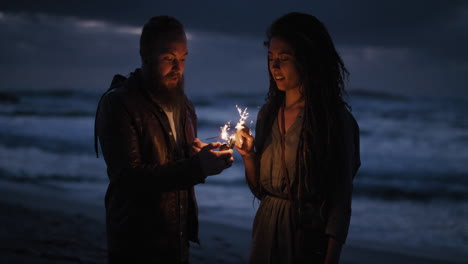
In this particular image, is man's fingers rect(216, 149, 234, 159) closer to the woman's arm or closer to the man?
the man

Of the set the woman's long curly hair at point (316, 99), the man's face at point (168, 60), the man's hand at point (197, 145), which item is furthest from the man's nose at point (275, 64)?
the man's hand at point (197, 145)

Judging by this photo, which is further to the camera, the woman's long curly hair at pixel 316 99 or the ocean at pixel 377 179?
the ocean at pixel 377 179

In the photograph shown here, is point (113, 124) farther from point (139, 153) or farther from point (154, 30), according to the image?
point (154, 30)

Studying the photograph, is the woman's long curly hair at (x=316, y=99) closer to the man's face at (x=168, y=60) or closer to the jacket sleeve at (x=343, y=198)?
the jacket sleeve at (x=343, y=198)

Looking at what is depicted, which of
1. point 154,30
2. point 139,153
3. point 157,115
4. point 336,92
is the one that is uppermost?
point 154,30

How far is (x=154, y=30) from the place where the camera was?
283cm

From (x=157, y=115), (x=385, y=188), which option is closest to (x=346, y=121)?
(x=157, y=115)

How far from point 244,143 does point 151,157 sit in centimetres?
66

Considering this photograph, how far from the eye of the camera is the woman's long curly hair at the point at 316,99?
2639 mm

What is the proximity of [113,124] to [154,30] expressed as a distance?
2.28ft

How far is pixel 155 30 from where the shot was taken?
2824 mm

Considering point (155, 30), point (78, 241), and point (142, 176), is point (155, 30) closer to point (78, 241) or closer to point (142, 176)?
point (142, 176)

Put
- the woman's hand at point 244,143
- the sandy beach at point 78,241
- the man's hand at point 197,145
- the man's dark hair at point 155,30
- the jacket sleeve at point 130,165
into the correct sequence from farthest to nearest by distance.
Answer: the sandy beach at point 78,241 < the man's hand at point 197,145 < the woman's hand at point 244,143 < the man's dark hair at point 155,30 < the jacket sleeve at point 130,165

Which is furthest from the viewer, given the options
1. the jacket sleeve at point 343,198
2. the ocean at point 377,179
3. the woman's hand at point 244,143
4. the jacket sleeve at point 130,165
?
the ocean at point 377,179
